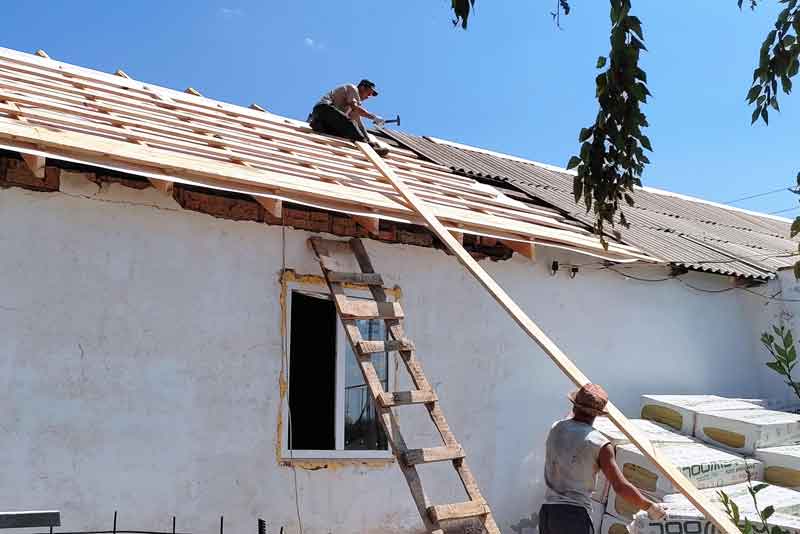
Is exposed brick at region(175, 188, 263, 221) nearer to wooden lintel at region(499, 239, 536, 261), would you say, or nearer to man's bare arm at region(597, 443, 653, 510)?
wooden lintel at region(499, 239, 536, 261)

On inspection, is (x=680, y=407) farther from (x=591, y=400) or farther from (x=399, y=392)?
(x=591, y=400)

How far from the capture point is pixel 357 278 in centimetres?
608

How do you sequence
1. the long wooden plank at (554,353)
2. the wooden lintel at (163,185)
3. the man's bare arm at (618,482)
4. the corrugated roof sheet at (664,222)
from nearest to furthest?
the long wooden plank at (554,353)
the man's bare arm at (618,482)
the wooden lintel at (163,185)
the corrugated roof sheet at (664,222)

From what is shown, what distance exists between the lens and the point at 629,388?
8133 millimetres

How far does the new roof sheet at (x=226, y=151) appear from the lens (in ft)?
16.7

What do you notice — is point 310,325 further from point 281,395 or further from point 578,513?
point 578,513

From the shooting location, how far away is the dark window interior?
6.13 metres

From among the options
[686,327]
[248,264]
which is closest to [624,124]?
[248,264]

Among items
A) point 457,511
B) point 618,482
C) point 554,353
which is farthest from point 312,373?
point 618,482

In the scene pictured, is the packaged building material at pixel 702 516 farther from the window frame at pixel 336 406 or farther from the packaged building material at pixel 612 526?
the window frame at pixel 336 406

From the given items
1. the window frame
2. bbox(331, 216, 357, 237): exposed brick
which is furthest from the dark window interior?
bbox(331, 216, 357, 237): exposed brick

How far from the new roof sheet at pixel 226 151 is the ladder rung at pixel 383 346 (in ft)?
3.00

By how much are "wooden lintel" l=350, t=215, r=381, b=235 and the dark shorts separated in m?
2.56

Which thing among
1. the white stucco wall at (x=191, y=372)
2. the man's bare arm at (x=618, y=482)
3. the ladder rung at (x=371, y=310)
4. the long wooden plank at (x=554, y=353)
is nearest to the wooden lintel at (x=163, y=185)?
the white stucco wall at (x=191, y=372)
